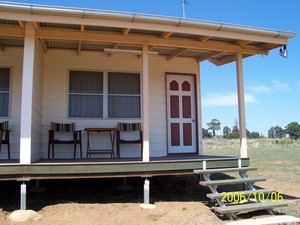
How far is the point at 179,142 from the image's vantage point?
7.95 m

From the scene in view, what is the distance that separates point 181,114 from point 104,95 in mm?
1949

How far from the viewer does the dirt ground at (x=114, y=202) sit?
4.98m

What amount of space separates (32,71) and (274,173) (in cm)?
769

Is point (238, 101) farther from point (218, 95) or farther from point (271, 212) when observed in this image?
point (218, 95)

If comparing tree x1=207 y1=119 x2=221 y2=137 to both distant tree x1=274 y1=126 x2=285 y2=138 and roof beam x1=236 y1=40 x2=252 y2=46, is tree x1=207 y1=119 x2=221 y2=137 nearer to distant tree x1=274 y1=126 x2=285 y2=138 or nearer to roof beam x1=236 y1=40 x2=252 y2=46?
distant tree x1=274 y1=126 x2=285 y2=138

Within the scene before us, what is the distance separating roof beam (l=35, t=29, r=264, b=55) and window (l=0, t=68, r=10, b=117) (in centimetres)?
184

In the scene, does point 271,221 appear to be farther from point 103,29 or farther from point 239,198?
point 103,29

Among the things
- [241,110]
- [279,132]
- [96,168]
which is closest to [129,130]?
[96,168]

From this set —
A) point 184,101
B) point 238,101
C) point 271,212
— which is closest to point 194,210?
point 271,212

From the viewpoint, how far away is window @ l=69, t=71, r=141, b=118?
7.31 meters

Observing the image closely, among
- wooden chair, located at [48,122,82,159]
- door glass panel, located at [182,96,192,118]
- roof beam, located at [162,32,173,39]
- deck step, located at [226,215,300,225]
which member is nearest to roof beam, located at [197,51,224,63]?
door glass panel, located at [182,96,192,118]

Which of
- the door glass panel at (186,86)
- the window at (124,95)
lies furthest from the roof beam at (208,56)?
the window at (124,95)

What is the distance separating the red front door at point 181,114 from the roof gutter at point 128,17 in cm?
234

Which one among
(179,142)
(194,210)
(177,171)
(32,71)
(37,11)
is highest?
(37,11)
